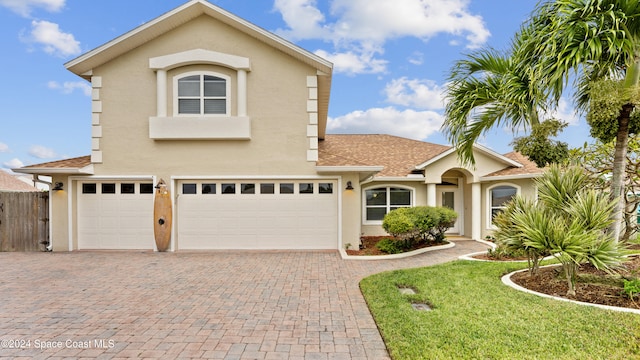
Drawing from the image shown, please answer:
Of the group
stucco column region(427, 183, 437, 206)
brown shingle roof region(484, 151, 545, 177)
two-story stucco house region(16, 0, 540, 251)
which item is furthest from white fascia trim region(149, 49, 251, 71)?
brown shingle roof region(484, 151, 545, 177)

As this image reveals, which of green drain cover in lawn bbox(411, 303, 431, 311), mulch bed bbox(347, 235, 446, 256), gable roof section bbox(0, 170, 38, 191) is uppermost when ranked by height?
gable roof section bbox(0, 170, 38, 191)

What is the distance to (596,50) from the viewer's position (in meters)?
5.42

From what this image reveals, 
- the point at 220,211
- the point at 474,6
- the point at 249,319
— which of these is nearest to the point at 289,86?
the point at 220,211

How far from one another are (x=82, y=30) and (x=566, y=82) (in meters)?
16.0

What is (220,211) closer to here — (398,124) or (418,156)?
(418,156)

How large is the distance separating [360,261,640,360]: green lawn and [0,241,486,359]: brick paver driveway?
0.44 metres

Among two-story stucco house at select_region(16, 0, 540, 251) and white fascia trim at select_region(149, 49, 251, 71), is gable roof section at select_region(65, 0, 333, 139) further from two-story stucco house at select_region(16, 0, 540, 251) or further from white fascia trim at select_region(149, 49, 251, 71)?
white fascia trim at select_region(149, 49, 251, 71)

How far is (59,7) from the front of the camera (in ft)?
39.9

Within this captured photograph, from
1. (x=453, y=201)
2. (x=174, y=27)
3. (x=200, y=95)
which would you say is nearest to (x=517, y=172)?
(x=453, y=201)

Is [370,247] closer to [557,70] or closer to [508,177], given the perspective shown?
[508,177]

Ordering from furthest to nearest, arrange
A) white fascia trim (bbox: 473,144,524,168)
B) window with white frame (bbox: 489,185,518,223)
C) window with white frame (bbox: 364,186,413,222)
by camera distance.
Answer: window with white frame (bbox: 364,186,413,222) → window with white frame (bbox: 489,185,518,223) → white fascia trim (bbox: 473,144,524,168)

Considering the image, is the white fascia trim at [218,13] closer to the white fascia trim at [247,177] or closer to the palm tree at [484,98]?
the white fascia trim at [247,177]

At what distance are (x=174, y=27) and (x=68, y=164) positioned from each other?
5922 millimetres

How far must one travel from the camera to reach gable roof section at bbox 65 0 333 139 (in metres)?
10.6
